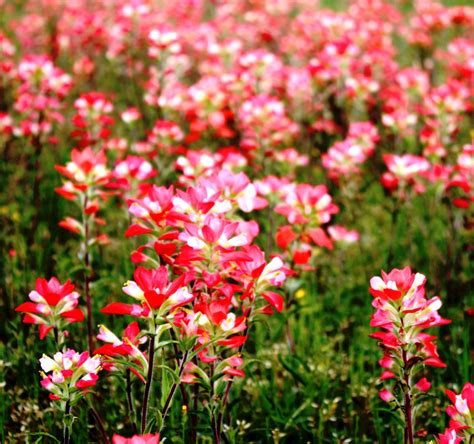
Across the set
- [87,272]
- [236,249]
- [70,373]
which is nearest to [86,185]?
[87,272]

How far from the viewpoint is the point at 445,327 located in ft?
9.53

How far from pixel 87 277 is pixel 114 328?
0.42 meters

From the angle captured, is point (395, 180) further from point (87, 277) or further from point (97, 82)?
point (97, 82)

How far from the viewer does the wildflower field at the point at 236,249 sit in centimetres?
162

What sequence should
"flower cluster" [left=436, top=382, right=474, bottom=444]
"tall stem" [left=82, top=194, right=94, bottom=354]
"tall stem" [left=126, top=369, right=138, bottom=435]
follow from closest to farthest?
"flower cluster" [left=436, top=382, right=474, bottom=444] < "tall stem" [left=126, top=369, right=138, bottom=435] < "tall stem" [left=82, top=194, right=94, bottom=354]

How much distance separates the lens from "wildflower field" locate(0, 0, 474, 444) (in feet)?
5.32

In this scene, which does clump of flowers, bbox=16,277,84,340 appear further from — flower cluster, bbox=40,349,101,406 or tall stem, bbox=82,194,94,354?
tall stem, bbox=82,194,94,354

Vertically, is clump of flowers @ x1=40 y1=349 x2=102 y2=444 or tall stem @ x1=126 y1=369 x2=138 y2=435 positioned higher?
clump of flowers @ x1=40 y1=349 x2=102 y2=444

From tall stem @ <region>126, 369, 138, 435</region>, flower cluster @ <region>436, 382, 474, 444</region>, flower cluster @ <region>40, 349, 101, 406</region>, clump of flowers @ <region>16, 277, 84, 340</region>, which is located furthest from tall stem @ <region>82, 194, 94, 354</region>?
flower cluster @ <region>436, 382, 474, 444</region>

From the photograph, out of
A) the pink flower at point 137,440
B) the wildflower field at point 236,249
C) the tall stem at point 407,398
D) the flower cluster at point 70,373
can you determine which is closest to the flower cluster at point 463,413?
the wildflower field at point 236,249

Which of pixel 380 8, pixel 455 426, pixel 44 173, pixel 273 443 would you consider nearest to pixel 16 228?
pixel 44 173

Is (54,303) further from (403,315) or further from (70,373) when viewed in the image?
(403,315)

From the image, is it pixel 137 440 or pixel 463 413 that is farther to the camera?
pixel 463 413

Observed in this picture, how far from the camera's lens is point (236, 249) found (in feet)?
7.41
